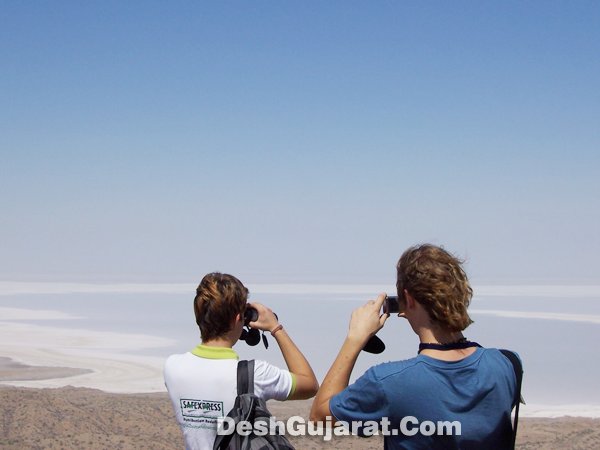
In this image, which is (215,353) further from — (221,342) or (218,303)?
(218,303)

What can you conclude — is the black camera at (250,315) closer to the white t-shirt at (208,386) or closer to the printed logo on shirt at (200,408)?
the white t-shirt at (208,386)

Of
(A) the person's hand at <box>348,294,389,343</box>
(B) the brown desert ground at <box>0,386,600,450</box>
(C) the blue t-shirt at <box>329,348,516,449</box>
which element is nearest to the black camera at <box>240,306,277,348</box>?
(A) the person's hand at <box>348,294,389,343</box>

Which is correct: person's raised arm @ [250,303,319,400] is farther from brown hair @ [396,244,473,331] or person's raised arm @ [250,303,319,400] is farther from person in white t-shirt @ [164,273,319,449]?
brown hair @ [396,244,473,331]

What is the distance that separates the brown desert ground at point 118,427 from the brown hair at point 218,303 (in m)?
7.91

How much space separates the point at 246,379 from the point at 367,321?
2.28 feet

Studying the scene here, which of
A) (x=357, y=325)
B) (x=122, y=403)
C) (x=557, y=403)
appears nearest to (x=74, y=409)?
(x=122, y=403)

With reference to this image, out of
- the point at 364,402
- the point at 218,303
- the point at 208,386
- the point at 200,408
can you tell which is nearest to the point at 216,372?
the point at 208,386

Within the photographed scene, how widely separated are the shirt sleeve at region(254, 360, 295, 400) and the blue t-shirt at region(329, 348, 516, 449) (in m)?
0.69

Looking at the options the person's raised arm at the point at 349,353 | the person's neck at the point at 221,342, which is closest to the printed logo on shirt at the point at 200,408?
the person's neck at the point at 221,342

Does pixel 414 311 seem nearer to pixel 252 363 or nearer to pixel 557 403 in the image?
pixel 252 363

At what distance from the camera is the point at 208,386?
125 inches

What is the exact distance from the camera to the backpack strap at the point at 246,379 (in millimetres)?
3111

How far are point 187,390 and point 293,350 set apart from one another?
478mm

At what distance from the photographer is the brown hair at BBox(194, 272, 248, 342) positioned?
3.21 m
